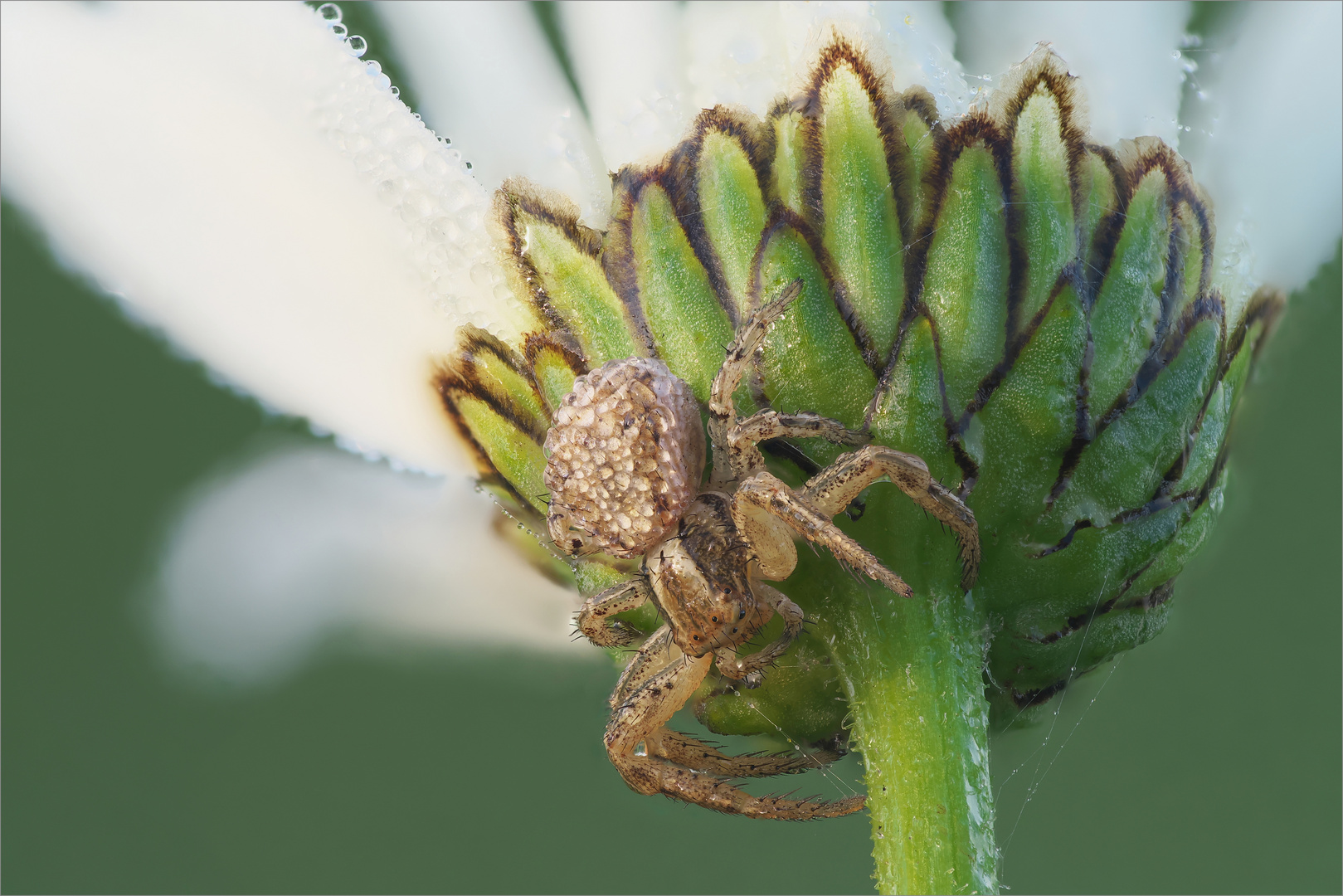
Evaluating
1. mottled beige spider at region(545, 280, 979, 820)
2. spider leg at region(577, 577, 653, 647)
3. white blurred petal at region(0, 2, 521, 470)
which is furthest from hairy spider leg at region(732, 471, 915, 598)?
white blurred petal at region(0, 2, 521, 470)

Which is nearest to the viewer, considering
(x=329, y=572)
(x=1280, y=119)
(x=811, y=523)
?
(x=811, y=523)

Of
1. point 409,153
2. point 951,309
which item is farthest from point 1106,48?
point 409,153

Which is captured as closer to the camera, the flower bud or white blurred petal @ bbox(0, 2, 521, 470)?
the flower bud

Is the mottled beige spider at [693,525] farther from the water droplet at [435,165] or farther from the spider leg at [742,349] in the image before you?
the water droplet at [435,165]

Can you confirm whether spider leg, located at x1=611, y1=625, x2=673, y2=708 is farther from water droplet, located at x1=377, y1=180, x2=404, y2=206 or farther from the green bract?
water droplet, located at x1=377, y1=180, x2=404, y2=206

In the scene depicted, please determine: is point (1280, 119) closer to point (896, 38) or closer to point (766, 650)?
point (896, 38)

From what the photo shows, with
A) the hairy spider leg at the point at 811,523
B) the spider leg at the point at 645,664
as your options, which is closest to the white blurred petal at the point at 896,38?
the hairy spider leg at the point at 811,523
